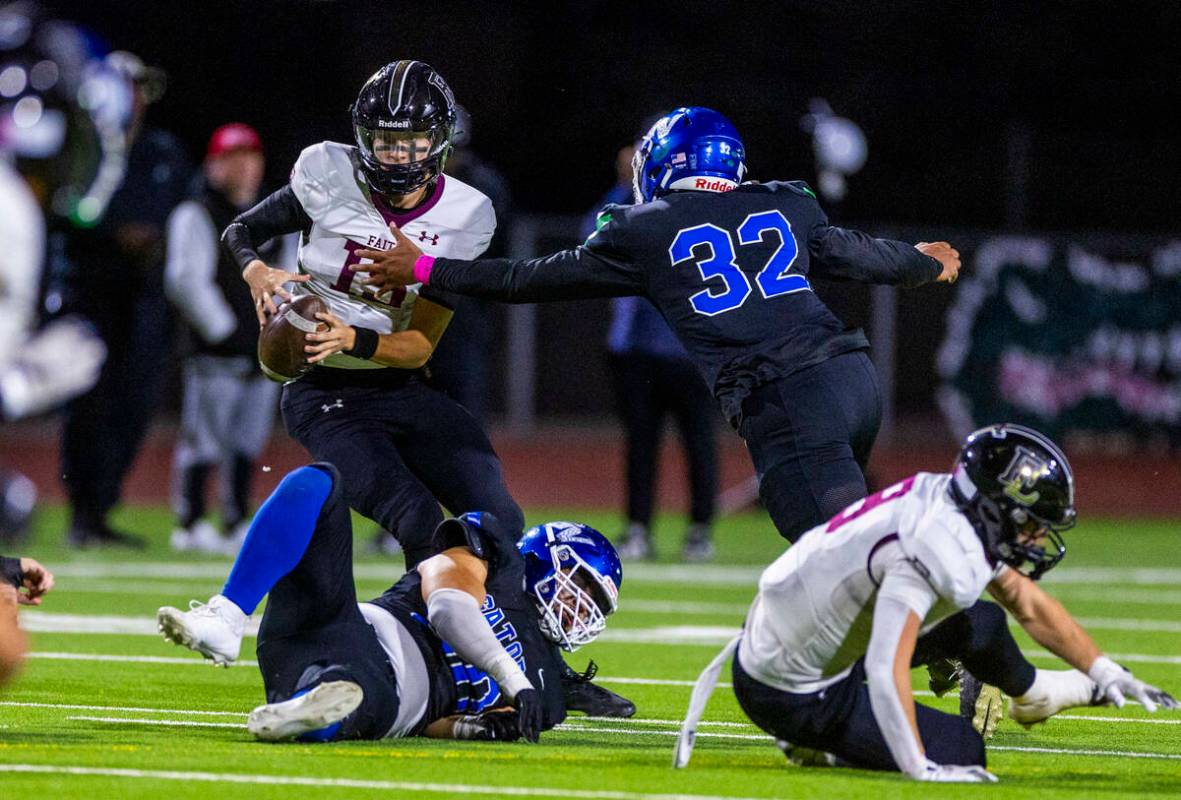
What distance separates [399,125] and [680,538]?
818 centimetres

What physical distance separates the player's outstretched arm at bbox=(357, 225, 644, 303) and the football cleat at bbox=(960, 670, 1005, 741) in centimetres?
155

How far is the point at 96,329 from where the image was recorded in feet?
42.7

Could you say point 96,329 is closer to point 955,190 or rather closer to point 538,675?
point 538,675

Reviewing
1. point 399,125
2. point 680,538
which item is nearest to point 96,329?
point 680,538

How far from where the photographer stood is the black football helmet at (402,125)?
22.8 ft

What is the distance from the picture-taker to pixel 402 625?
239 inches

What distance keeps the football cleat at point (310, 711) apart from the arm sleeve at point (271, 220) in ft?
6.66

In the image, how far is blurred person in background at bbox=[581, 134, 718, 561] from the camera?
12703 millimetres

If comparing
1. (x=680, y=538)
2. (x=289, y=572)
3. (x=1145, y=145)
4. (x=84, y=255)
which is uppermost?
(x=1145, y=145)

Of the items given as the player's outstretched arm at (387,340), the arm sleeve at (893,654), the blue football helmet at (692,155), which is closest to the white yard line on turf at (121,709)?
the player's outstretched arm at (387,340)

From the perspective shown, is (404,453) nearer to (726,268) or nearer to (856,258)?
(726,268)

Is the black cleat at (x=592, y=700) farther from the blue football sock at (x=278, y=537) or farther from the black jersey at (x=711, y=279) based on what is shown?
the blue football sock at (x=278, y=537)

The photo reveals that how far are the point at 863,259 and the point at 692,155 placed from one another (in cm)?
62

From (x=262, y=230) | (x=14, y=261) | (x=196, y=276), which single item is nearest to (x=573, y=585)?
(x=262, y=230)
